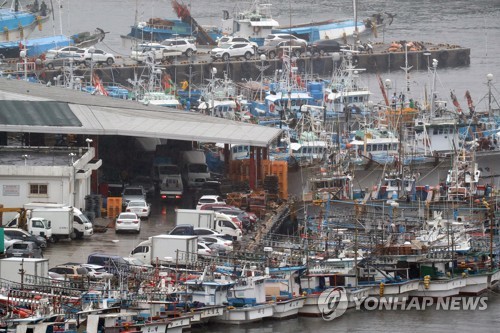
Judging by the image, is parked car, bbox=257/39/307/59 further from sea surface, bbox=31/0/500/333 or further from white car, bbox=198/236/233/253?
white car, bbox=198/236/233/253

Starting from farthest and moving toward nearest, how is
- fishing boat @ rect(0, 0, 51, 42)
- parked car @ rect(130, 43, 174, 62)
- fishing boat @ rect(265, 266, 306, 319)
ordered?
1. fishing boat @ rect(0, 0, 51, 42)
2. parked car @ rect(130, 43, 174, 62)
3. fishing boat @ rect(265, 266, 306, 319)

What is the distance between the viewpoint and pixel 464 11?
341ft

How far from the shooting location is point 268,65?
71250 millimetres

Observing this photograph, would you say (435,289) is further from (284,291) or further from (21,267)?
(21,267)

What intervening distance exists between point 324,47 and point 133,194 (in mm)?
38679

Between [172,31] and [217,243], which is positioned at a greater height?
[172,31]

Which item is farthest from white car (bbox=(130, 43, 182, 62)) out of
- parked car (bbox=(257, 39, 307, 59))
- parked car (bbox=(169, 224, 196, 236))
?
parked car (bbox=(169, 224, 196, 236))

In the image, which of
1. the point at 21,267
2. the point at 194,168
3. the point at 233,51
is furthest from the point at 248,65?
the point at 21,267

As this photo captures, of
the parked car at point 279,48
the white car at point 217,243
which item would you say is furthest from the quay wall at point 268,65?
the white car at point 217,243

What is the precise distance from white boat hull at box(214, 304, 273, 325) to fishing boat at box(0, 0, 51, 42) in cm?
5044

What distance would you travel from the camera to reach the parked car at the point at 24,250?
3441 centimetres

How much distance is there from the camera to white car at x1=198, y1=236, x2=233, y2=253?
117ft

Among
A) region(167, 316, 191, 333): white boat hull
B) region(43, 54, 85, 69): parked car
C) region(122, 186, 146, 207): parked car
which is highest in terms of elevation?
region(43, 54, 85, 69): parked car

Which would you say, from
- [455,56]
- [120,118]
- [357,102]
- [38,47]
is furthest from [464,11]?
[120,118]
